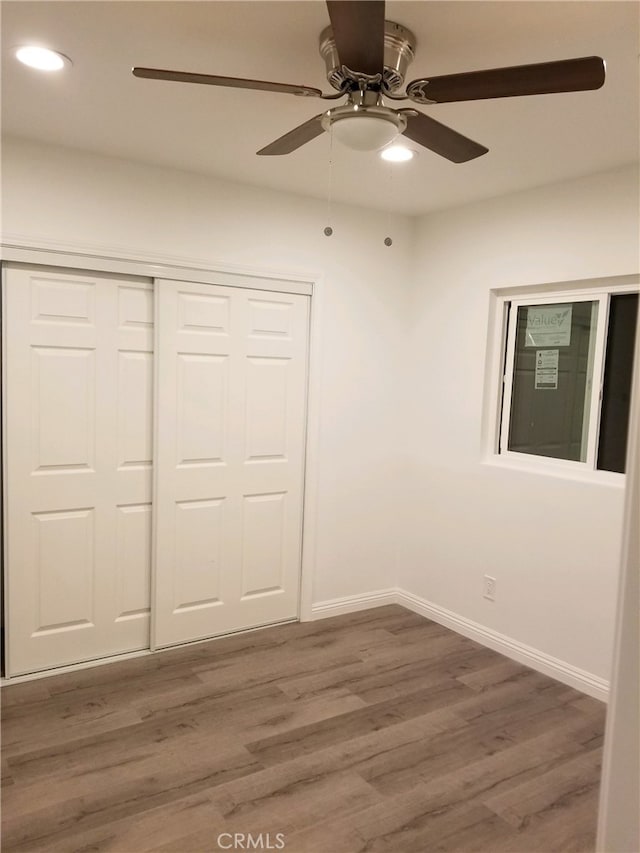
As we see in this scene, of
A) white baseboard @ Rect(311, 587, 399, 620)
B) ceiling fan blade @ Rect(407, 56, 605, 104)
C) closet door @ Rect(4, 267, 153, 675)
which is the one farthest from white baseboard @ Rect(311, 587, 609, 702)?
ceiling fan blade @ Rect(407, 56, 605, 104)

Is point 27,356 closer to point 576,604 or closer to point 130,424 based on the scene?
point 130,424

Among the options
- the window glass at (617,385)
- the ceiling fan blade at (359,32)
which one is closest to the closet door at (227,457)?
the window glass at (617,385)

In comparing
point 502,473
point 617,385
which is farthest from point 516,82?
point 502,473

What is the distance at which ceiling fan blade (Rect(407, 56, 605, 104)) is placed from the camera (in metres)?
1.50

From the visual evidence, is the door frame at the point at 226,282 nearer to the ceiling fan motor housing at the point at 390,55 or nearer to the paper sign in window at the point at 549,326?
the paper sign in window at the point at 549,326

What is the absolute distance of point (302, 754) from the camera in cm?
254

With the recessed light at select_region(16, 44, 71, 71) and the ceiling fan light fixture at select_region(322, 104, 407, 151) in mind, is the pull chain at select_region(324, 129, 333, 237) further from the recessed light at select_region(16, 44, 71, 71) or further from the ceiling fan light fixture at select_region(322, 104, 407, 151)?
the recessed light at select_region(16, 44, 71, 71)

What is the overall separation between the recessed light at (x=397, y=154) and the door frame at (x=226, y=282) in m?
0.96

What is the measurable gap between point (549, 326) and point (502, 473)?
826mm

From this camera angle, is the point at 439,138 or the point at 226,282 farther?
the point at 226,282

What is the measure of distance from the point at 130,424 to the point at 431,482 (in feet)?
6.03

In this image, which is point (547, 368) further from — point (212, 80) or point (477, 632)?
point (212, 80)

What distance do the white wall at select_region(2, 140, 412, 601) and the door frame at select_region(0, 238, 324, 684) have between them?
1.6 inches

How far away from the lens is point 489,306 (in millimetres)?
3580
